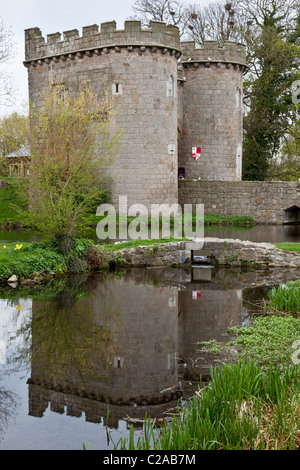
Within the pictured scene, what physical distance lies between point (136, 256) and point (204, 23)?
2572cm

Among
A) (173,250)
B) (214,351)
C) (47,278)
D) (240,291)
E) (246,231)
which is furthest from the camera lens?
(246,231)

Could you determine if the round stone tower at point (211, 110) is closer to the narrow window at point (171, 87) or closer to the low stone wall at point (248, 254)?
the narrow window at point (171, 87)

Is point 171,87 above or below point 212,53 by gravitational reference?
below

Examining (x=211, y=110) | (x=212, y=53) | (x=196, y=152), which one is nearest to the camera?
(x=212, y=53)

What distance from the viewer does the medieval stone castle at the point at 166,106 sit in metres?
22.8

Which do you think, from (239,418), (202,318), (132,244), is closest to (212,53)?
(132,244)

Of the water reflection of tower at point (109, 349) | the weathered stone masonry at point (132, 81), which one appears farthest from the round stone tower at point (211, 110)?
the water reflection of tower at point (109, 349)

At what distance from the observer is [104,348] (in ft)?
25.3

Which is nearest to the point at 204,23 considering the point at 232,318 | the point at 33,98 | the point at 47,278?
the point at 33,98

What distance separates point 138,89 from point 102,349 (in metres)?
16.9

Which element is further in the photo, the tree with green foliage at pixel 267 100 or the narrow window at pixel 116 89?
the tree with green foliage at pixel 267 100

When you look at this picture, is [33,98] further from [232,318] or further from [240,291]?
[232,318]

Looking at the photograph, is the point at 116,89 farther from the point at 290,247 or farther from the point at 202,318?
the point at 202,318

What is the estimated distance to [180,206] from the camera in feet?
84.8
